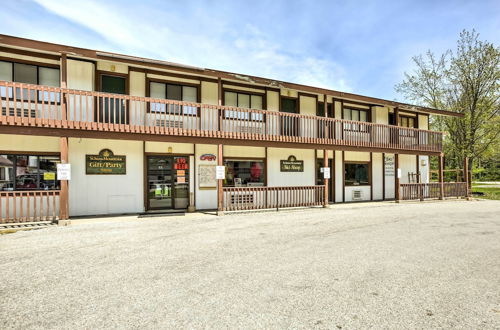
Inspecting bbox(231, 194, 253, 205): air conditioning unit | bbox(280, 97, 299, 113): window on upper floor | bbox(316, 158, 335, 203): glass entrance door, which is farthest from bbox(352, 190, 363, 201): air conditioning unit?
bbox(231, 194, 253, 205): air conditioning unit

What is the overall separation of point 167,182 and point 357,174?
11532 mm

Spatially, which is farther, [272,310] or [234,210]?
[234,210]

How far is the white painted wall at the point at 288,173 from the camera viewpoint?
14.0m

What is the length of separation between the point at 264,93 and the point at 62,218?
1036 cm

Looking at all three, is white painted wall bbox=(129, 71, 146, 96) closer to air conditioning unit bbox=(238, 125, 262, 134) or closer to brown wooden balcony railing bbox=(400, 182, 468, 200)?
air conditioning unit bbox=(238, 125, 262, 134)

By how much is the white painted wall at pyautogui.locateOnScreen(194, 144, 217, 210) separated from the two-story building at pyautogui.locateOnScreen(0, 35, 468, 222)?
0.15 ft

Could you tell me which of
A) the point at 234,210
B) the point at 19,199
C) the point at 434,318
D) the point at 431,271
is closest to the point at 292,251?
the point at 431,271

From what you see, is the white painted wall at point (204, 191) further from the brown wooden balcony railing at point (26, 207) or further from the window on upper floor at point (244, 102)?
the brown wooden balcony railing at point (26, 207)

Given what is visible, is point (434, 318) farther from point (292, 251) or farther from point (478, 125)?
point (478, 125)

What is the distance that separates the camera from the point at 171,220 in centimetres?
975

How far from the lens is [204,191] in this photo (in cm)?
1255

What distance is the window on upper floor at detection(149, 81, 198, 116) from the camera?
11.7 meters

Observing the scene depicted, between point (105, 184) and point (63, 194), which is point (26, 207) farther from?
point (105, 184)

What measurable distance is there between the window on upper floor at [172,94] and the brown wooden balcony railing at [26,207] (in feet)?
16.6
